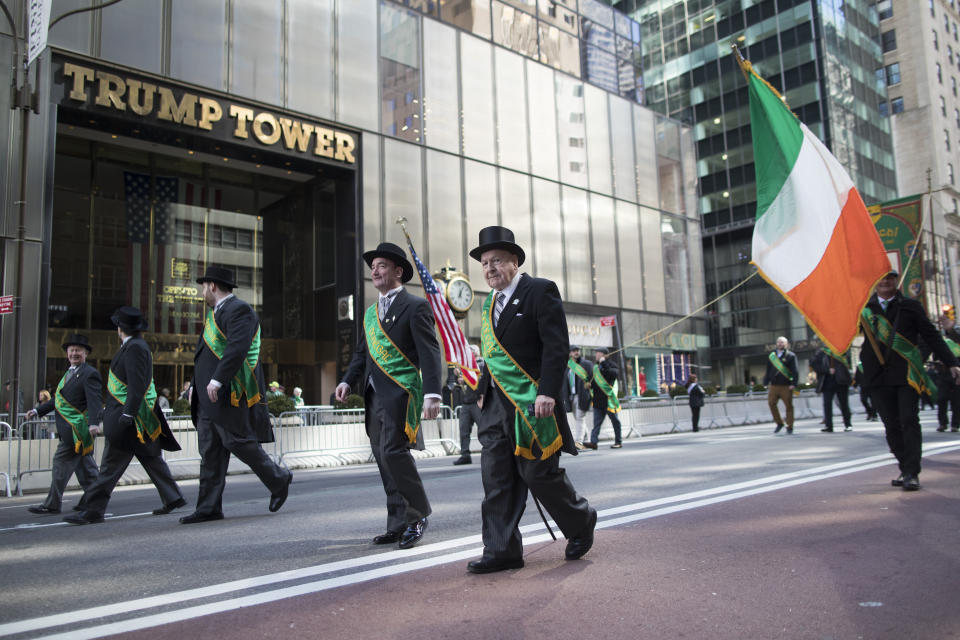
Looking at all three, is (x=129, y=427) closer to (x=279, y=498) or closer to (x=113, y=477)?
(x=113, y=477)

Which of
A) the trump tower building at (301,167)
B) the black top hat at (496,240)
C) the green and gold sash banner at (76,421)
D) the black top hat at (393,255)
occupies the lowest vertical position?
the green and gold sash banner at (76,421)

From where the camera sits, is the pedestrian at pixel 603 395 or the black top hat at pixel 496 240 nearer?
the black top hat at pixel 496 240

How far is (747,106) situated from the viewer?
5684 centimetres

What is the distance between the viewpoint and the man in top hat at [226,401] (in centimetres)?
629

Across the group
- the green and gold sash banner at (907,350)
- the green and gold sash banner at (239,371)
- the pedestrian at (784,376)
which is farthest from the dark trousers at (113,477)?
the pedestrian at (784,376)

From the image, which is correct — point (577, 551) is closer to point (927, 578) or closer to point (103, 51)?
point (927, 578)

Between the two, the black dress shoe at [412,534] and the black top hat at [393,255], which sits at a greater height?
the black top hat at [393,255]

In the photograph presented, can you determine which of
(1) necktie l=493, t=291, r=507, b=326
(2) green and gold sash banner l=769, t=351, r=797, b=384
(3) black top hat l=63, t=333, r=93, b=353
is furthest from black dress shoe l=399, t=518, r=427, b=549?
(2) green and gold sash banner l=769, t=351, r=797, b=384

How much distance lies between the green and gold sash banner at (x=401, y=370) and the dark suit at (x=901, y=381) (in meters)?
4.33

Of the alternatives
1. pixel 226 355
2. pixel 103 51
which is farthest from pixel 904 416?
pixel 103 51

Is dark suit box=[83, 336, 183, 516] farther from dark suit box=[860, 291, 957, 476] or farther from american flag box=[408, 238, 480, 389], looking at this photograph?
american flag box=[408, 238, 480, 389]

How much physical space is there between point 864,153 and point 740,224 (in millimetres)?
11762

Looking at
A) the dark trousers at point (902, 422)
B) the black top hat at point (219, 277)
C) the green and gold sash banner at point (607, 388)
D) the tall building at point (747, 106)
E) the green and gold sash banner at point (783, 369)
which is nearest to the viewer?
the black top hat at point (219, 277)

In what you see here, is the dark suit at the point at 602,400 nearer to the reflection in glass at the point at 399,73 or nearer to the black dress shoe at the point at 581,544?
the black dress shoe at the point at 581,544
